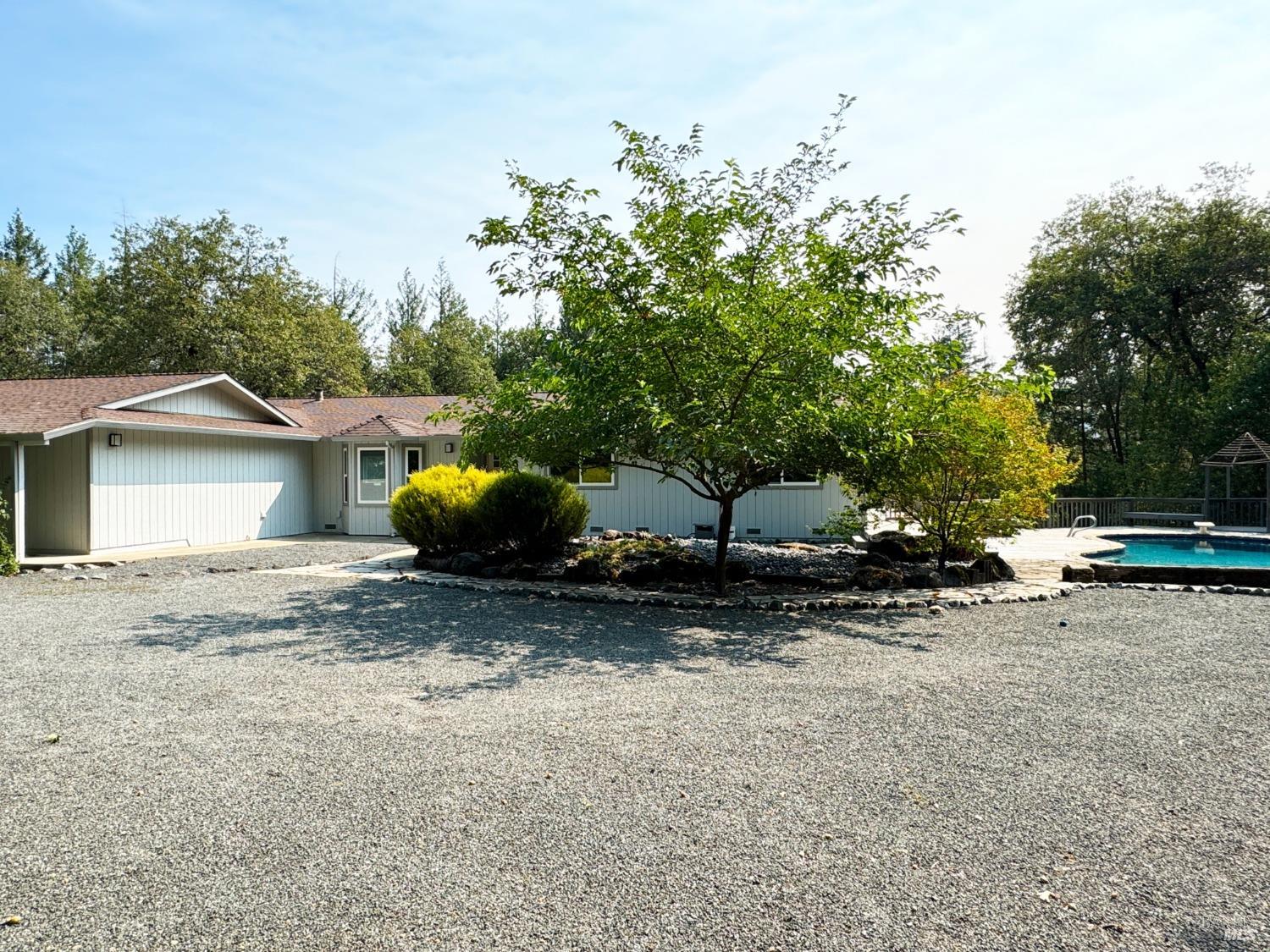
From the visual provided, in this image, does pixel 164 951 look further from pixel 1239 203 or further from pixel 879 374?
pixel 1239 203

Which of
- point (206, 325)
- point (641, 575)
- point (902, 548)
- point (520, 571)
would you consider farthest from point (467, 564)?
point (206, 325)

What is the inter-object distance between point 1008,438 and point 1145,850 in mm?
6102

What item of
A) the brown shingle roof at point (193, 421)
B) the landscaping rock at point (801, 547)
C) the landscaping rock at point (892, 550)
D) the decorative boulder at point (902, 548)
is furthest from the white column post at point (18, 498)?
the decorative boulder at point (902, 548)

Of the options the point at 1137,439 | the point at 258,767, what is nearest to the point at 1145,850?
the point at 258,767

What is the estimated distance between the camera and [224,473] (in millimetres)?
15086

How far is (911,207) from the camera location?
726 centimetres

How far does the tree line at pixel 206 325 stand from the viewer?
2673 centimetres

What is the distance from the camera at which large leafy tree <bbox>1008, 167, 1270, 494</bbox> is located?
23.6m

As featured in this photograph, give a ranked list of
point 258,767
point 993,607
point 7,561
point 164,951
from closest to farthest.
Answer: point 164,951 < point 258,767 < point 993,607 < point 7,561

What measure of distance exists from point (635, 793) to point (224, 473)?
14.2 meters

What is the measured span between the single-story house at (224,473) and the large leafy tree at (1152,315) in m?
15.6

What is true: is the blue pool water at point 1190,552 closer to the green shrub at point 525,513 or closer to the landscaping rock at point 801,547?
the landscaping rock at point 801,547

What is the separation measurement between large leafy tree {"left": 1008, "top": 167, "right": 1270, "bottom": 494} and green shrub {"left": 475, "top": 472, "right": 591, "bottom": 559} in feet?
67.4

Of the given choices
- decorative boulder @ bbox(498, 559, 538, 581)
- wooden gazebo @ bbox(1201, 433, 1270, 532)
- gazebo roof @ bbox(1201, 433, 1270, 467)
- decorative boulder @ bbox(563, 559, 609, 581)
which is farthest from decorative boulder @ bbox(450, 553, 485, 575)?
gazebo roof @ bbox(1201, 433, 1270, 467)
